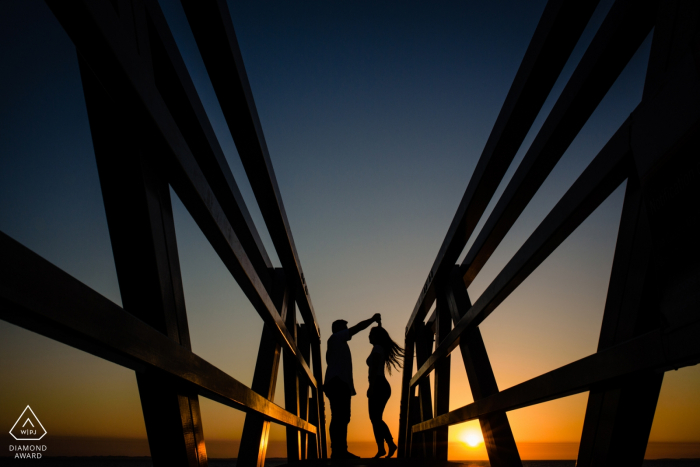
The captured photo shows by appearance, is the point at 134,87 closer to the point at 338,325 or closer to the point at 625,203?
the point at 625,203

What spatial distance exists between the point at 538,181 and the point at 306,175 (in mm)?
3384

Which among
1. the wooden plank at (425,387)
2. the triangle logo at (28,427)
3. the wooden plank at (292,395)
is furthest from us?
the wooden plank at (425,387)

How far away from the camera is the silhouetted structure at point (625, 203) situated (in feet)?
2.04

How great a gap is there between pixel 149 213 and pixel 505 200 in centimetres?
A: 135

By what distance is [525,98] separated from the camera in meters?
1.45

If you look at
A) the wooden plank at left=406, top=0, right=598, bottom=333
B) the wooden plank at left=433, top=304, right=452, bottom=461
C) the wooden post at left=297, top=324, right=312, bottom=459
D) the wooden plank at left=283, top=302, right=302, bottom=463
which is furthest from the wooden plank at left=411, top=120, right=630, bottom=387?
the wooden post at left=297, top=324, right=312, bottom=459

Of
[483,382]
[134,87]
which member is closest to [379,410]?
[483,382]

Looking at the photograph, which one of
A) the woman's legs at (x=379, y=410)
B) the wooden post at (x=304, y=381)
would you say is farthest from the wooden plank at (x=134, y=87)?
the woman's legs at (x=379, y=410)

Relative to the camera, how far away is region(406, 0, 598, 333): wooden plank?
120 cm

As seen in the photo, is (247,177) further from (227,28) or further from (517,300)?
(517,300)

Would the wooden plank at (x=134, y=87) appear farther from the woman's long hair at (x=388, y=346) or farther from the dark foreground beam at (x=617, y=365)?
the woman's long hair at (x=388, y=346)

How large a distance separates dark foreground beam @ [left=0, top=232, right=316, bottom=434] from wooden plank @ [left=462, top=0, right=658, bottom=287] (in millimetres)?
1176

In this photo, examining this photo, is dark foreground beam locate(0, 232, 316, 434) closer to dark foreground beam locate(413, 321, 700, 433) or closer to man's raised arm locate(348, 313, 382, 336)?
dark foreground beam locate(413, 321, 700, 433)

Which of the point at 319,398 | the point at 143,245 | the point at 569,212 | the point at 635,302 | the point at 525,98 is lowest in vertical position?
the point at 319,398
